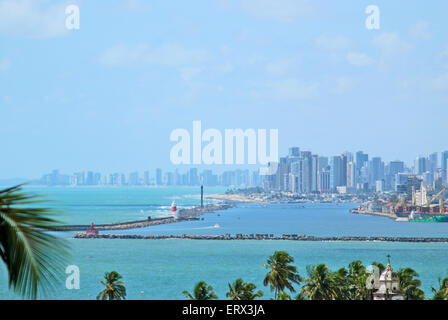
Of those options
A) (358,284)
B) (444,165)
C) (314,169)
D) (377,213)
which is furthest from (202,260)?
(377,213)

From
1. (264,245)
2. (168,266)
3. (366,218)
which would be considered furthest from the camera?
(366,218)

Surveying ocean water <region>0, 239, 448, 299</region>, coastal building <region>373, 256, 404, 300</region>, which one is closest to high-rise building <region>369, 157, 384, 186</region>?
ocean water <region>0, 239, 448, 299</region>

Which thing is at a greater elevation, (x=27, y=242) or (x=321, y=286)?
(x=27, y=242)

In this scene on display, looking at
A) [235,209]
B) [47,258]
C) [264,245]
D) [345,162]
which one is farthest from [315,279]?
[235,209]

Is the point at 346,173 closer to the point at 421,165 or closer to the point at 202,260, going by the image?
the point at 421,165

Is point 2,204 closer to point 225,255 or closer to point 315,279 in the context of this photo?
point 315,279

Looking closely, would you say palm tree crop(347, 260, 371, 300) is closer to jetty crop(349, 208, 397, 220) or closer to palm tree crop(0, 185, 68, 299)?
palm tree crop(0, 185, 68, 299)
